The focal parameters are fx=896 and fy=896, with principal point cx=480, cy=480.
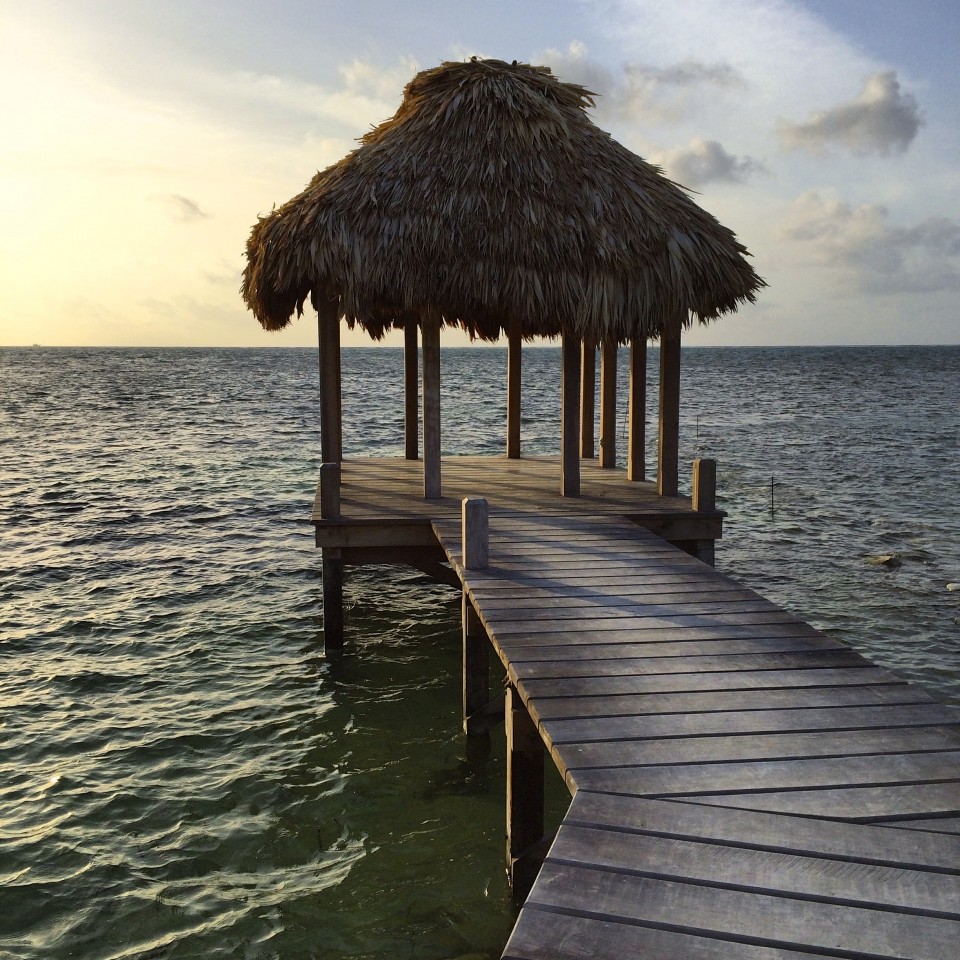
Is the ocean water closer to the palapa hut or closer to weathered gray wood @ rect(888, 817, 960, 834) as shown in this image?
weathered gray wood @ rect(888, 817, 960, 834)

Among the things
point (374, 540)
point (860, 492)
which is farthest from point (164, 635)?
point (860, 492)

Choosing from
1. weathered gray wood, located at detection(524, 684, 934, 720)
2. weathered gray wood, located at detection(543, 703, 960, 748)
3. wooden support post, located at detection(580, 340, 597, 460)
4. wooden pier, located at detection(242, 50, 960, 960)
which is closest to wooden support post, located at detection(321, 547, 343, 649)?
wooden pier, located at detection(242, 50, 960, 960)

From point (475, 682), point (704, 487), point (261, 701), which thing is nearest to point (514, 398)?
point (704, 487)

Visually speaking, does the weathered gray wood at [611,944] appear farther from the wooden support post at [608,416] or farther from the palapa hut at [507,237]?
the wooden support post at [608,416]

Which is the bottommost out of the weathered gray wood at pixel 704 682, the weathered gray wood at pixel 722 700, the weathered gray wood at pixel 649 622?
the weathered gray wood at pixel 722 700

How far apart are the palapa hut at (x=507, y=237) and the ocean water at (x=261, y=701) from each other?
258cm

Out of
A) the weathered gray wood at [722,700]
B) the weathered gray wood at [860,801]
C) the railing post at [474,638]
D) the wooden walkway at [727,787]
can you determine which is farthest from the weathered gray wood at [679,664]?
the railing post at [474,638]

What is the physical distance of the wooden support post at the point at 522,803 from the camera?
5.09 metres

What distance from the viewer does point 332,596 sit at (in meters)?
9.19

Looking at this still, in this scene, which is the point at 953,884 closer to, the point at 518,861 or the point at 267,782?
the point at 518,861

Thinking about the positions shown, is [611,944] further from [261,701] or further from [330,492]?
[330,492]

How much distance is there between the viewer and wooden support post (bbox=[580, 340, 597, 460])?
12109 millimetres

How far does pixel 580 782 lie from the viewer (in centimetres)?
367

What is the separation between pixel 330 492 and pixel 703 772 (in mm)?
5588
